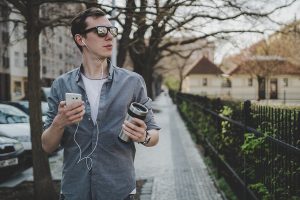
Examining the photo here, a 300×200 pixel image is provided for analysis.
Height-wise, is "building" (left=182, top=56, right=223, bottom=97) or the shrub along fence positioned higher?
"building" (left=182, top=56, right=223, bottom=97)

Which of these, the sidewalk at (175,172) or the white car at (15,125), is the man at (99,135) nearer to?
the sidewalk at (175,172)

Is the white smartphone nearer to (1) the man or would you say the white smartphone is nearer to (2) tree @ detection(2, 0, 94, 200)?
(1) the man

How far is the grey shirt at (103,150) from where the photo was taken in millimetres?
2674

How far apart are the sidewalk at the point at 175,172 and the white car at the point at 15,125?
2.71 meters

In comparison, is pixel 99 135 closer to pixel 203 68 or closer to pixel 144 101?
pixel 144 101

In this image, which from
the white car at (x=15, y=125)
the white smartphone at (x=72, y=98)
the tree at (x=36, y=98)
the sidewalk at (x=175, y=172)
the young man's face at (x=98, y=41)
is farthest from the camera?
the white car at (x=15, y=125)

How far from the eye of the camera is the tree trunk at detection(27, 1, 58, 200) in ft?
22.8

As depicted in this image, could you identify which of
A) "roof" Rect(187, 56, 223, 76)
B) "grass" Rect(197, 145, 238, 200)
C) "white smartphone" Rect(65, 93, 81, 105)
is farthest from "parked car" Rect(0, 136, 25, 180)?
"roof" Rect(187, 56, 223, 76)

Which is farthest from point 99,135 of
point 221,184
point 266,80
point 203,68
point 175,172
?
point 203,68

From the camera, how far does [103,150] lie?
2676 millimetres

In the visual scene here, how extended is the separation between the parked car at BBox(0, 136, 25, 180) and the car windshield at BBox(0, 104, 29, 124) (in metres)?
2.38

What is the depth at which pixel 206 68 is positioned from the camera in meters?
75.6

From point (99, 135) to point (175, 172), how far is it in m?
7.11

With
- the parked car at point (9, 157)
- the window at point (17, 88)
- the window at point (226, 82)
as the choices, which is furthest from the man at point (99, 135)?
the window at point (226, 82)
